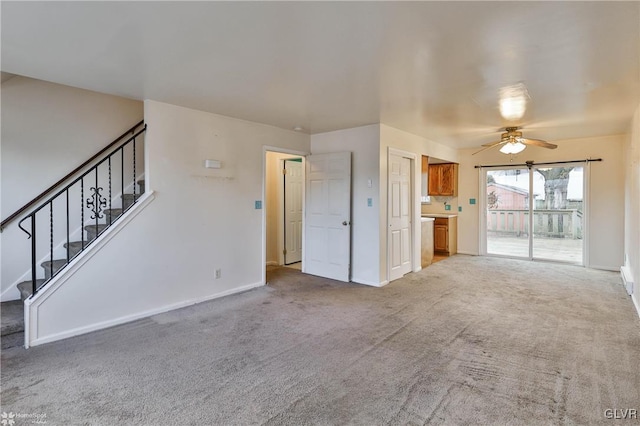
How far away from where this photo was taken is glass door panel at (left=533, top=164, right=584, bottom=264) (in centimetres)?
651

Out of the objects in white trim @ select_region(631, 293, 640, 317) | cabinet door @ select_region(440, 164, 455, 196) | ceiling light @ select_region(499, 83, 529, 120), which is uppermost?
ceiling light @ select_region(499, 83, 529, 120)

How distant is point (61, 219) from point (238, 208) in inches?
82.8

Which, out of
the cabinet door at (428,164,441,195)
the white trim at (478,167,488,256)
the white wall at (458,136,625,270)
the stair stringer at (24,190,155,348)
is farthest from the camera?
the cabinet door at (428,164,441,195)

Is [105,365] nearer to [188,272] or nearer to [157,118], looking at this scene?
[188,272]

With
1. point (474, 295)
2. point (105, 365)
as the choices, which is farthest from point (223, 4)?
point (474, 295)

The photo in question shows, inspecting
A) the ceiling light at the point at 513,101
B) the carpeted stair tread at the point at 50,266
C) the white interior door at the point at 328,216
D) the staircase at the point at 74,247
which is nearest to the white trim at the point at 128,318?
the staircase at the point at 74,247

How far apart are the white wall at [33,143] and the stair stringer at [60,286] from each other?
3.79 feet

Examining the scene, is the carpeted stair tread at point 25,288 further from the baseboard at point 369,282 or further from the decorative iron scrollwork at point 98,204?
the baseboard at point 369,282

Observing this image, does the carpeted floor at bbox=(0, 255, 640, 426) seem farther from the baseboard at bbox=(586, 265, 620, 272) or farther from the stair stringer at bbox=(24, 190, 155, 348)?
the baseboard at bbox=(586, 265, 620, 272)

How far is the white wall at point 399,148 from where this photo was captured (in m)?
4.98

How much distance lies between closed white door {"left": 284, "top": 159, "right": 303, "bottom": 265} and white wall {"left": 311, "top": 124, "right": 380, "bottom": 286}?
1.48 metres

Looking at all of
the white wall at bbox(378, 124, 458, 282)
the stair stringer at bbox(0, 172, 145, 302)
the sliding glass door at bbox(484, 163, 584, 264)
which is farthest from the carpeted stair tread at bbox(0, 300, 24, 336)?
the sliding glass door at bbox(484, 163, 584, 264)

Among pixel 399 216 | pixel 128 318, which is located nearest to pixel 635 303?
pixel 399 216

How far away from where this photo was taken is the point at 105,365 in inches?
104
